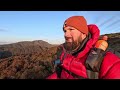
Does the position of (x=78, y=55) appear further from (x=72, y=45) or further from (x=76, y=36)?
(x=76, y=36)

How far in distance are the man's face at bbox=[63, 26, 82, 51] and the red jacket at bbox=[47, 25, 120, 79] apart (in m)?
0.15

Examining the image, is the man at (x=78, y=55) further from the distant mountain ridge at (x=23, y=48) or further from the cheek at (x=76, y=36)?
the distant mountain ridge at (x=23, y=48)

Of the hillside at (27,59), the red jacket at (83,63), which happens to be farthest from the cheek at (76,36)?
the hillside at (27,59)

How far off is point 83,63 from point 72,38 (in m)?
0.44

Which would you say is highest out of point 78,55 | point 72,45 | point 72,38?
point 72,38

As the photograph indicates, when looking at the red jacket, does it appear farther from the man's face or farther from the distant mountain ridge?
the distant mountain ridge

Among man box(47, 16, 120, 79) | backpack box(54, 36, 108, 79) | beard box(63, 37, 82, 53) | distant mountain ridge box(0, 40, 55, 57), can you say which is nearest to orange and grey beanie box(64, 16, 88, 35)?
man box(47, 16, 120, 79)

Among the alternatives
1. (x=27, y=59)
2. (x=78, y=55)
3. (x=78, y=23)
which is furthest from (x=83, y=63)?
(x=27, y=59)

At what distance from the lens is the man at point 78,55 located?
3.04 metres

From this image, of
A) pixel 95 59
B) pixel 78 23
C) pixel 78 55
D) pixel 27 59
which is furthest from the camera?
pixel 27 59

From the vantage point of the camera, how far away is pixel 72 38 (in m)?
3.32
